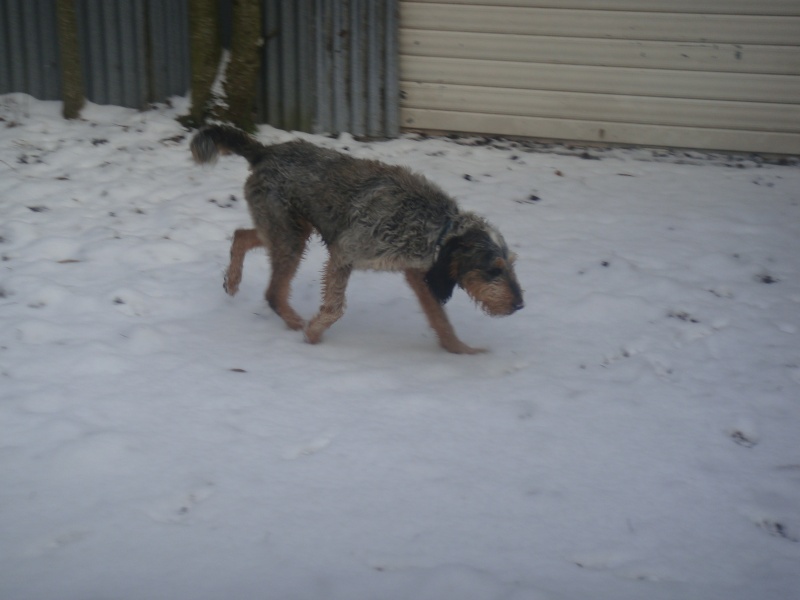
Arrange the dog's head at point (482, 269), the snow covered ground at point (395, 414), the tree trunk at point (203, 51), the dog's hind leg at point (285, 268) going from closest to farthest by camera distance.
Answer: the snow covered ground at point (395, 414) < the dog's head at point (482, 269) < the dog's hind leg at point (285, 268) < the tree trunk at point (203, 51)

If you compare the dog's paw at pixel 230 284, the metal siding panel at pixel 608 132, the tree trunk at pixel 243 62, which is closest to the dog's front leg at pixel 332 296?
the dog's paw at pixel 230 284

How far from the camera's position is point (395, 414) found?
4.17m

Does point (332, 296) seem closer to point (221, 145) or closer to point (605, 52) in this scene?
point (221, 145)

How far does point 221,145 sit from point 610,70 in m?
5.00

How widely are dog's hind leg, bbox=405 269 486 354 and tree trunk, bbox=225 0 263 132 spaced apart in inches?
158

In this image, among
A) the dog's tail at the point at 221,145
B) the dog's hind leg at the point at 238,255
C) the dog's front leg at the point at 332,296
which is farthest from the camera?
the dog's hind leg at the point at 238,255

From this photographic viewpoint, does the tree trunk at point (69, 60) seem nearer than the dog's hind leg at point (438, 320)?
No

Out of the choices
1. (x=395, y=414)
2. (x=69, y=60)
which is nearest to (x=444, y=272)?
(x=395, y=414)

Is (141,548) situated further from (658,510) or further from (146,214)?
(146,214)

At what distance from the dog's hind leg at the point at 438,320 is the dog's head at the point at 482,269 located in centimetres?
35

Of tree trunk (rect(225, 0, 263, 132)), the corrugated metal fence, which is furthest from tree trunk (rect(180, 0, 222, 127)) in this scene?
the corrugated metal fence

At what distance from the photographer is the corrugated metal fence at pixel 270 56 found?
8508mm

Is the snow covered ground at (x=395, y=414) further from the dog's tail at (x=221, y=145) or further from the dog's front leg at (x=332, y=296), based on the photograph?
the dog's tail at (x=221, y=145)

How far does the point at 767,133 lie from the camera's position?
8594mm
